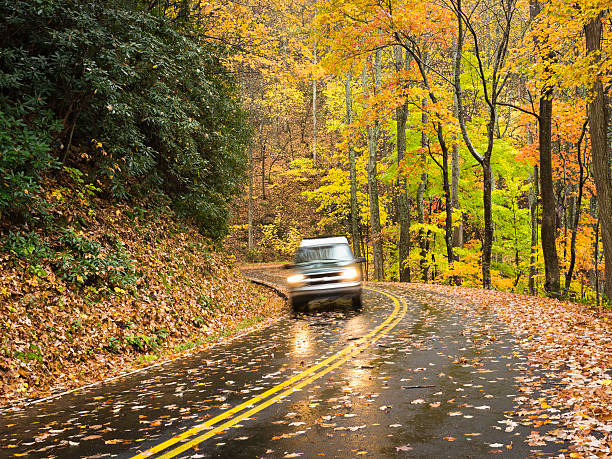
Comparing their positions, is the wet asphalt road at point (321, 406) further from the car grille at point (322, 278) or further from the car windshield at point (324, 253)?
the car windshield at point (324, 253)

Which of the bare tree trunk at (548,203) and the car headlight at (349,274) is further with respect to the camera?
the bare tree trunk at (548,203)

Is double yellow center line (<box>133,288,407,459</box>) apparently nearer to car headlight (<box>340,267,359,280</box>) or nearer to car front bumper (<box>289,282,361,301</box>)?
car front bumper (<box>289,282,361,301</box>)

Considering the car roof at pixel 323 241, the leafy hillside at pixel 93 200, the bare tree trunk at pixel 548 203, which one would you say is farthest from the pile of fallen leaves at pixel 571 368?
the leafy hillside at pixel 93 200

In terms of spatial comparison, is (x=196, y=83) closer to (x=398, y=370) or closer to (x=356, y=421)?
(x=398, y=370)

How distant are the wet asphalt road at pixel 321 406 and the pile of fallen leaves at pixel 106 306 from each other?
1311 mm

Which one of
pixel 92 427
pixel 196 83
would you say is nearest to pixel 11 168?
pixel 92 427

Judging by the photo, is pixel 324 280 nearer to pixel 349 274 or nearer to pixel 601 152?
pixel 349 274

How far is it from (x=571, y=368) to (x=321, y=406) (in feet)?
11.9

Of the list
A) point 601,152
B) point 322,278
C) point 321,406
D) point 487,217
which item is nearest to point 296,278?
point 322,278

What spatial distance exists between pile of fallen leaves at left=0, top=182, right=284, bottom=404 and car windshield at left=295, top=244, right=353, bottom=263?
8.10 ft

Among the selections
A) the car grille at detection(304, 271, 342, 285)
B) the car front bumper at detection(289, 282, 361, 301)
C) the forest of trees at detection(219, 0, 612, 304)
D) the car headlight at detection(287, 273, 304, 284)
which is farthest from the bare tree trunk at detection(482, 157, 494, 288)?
the car headlight at detection(287, 273, 304, 284)

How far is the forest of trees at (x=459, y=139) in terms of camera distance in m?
14.7

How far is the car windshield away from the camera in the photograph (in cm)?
1412

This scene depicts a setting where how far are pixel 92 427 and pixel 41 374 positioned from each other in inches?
130
